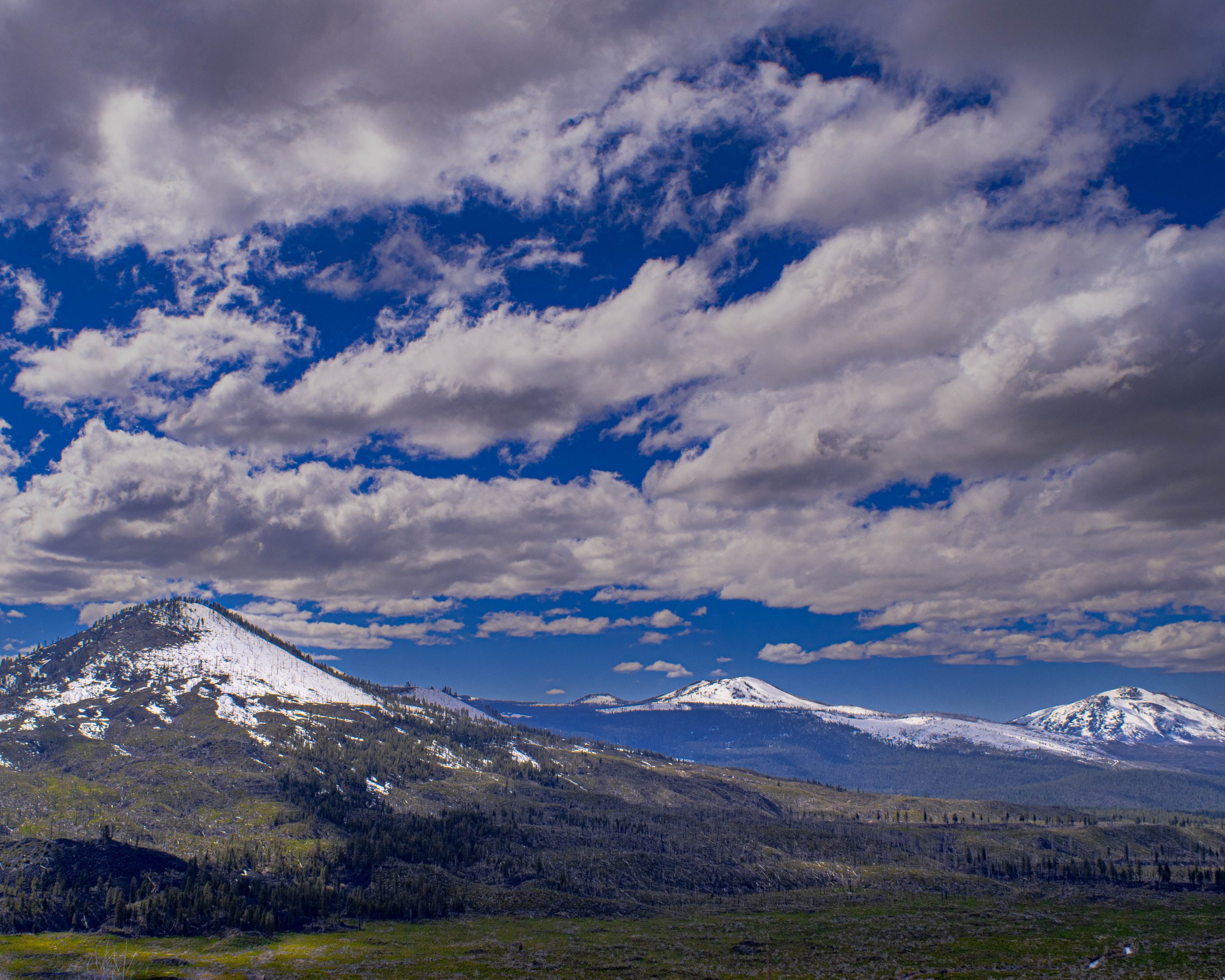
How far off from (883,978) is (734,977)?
35.5 m

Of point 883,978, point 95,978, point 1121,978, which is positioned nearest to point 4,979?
point 95,978

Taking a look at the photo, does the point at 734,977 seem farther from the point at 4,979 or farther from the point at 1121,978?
the point at 4,979

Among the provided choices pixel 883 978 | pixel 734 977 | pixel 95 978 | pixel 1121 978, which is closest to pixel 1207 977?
pixel 1121 978

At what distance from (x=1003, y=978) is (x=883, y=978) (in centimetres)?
2804

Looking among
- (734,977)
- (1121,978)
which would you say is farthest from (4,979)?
(1121,978)

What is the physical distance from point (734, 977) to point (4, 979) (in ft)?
590

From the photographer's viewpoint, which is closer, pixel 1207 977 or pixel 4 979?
pixel 1207 977

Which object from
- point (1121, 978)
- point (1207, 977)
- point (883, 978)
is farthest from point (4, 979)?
point (1207, 977)

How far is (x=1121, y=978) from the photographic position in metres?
186

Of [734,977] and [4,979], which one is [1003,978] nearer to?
[734,977]

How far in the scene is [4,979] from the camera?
200 meters

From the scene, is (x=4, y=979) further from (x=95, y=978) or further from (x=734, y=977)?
(x=734, y=977)

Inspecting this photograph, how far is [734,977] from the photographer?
655 ft

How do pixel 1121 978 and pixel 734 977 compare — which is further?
pixel 734 977
